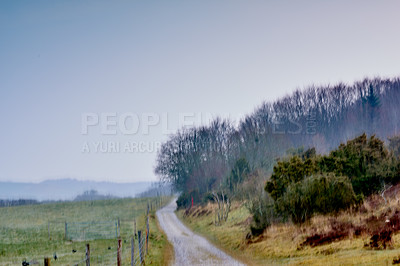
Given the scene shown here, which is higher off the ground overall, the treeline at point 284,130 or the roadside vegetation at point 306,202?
the treeline at point 284,130

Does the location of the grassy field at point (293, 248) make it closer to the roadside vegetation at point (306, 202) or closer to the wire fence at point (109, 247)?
the roadside vegetation at point (306, 202)

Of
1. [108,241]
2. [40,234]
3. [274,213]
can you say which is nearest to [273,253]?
[274,213]

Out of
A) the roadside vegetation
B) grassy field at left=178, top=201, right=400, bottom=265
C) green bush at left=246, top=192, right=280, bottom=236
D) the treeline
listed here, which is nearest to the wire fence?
grassy field at left=178, top=201, right=400, bottom=265

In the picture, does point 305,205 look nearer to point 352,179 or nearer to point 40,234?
point 352,179

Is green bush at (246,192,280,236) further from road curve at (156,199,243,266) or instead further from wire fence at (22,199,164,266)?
wire fence at (22,199,164,266)

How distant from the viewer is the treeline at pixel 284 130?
6700cm

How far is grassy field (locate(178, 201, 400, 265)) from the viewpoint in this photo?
1594cm

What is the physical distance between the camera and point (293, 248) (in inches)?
796

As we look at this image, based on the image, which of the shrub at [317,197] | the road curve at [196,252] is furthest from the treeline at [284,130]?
the shrub at [317,197]

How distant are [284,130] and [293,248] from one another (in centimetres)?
5332

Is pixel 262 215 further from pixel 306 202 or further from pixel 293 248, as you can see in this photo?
pixel 293 248

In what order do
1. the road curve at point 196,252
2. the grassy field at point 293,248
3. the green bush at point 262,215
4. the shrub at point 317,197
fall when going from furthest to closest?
the green bush at point 262,215 → the shrub at point 317,197 → the road curve at point 196,252 → the grassy field at point 293,248

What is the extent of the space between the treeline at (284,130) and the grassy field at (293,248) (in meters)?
34.4

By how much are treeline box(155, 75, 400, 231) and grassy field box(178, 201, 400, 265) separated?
34.4 metres
